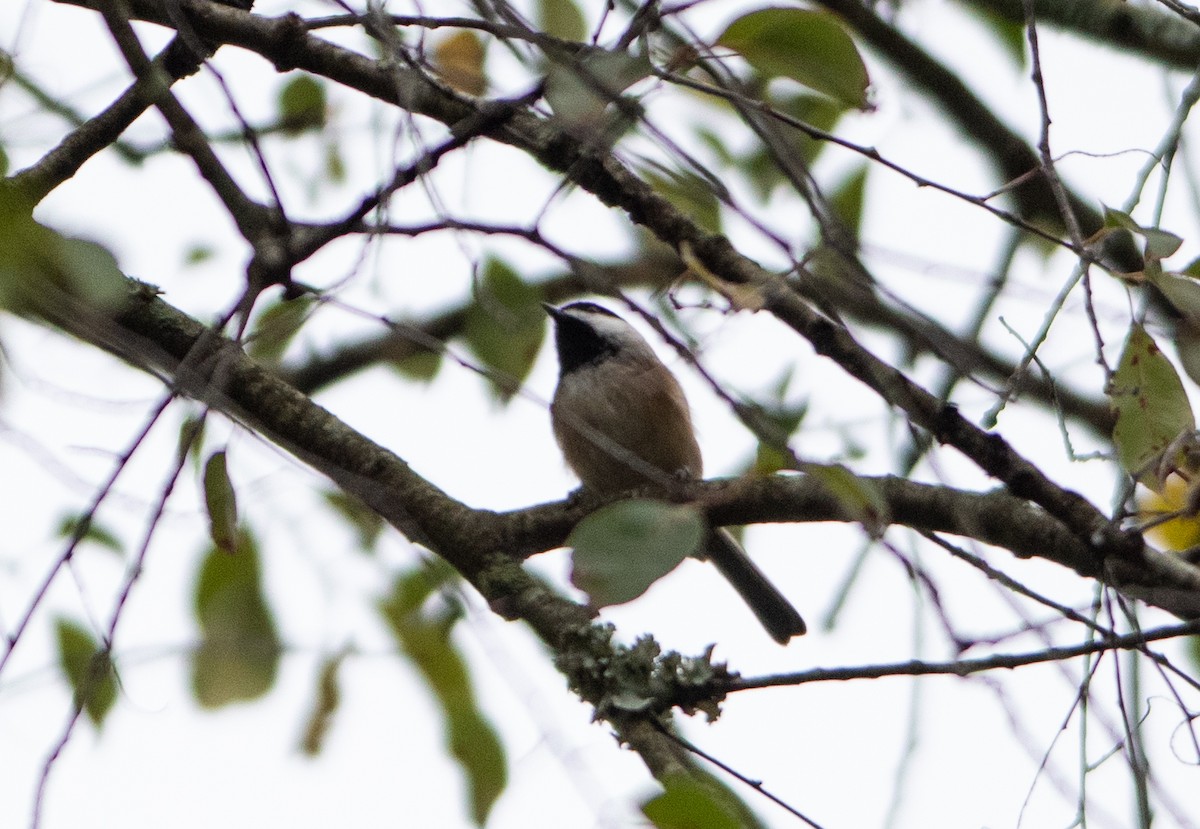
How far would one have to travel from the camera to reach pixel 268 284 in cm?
225

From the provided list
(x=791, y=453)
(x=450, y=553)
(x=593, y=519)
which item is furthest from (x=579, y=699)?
(x=791, y=453)

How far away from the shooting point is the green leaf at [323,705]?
3287 mm

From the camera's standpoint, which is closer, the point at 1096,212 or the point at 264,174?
the point at 264,174

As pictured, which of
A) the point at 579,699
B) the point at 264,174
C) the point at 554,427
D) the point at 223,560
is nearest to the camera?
the point at 264,174

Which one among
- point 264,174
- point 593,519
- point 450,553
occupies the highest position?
point 264,174

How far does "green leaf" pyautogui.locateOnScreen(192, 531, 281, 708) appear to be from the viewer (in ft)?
10.1

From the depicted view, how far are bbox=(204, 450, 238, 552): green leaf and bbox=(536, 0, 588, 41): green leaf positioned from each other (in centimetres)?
114

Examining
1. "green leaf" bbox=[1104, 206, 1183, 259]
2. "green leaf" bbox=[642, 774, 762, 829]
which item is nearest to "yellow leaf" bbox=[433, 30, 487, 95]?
"green leaf" bbox=[1104, 206, 1183, 259]

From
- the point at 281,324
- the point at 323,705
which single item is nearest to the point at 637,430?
the point at 323,705

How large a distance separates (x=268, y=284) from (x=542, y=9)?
1012 millimetres

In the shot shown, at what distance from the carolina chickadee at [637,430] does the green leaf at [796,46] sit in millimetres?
2537

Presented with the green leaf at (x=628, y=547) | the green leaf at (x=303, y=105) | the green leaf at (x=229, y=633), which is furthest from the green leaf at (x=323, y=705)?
the green leaf at (x=303, y=105)

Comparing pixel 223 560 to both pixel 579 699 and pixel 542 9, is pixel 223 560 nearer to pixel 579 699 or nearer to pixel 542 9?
pixel 579 699

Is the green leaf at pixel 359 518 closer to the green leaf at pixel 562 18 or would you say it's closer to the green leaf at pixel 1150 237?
the green leaf at pixel 562 18
